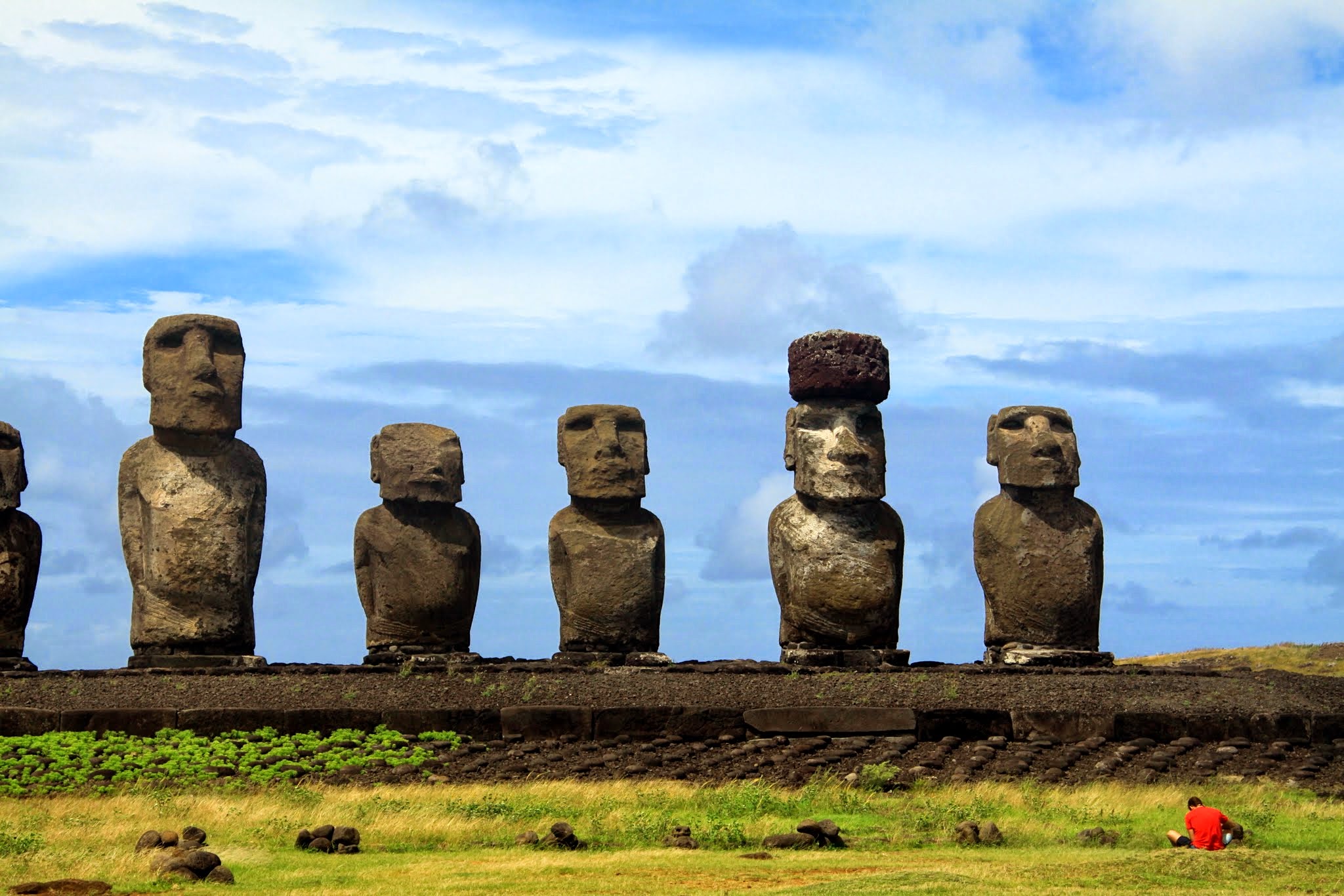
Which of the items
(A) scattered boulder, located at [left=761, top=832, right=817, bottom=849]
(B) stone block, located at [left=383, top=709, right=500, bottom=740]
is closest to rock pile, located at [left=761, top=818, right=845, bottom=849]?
(A) scattered boulder, located at [left=761, top=832, right=817, bottom=849]

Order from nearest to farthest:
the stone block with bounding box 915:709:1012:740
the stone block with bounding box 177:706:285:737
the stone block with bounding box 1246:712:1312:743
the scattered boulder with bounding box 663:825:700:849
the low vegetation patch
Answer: the scattered boulder with bounding box 663:825:700:849
the low vegetation patch
the stone block with bounding box 177:706:285:737
the stone block with bounding box 915:709:1012:740
the stone block with bounding box 1246:712:1312:743

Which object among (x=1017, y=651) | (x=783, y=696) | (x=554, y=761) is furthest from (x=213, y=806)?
(x=1017, y=651)

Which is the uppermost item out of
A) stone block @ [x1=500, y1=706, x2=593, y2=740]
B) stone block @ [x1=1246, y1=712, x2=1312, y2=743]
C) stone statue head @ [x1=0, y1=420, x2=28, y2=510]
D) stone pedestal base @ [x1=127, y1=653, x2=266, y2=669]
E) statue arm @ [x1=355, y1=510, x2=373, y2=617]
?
stone statue head @ [x1=0, y1=420, x2=28, y2=510]

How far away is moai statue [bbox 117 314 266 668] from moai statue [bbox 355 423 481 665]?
4.17 feet

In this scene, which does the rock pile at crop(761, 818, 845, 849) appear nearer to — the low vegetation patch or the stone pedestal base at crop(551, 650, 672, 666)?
the low vegetation patch

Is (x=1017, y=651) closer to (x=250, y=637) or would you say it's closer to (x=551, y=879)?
(x=250, y=637)

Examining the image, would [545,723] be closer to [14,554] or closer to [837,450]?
[837,450]

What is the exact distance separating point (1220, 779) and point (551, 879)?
22.9 feet

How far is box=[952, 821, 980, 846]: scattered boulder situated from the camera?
13.2m

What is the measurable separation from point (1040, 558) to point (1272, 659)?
43.7ft

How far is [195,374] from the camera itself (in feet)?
64.8

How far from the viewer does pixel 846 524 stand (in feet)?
65.4

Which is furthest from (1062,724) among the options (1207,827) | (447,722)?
(447,722)

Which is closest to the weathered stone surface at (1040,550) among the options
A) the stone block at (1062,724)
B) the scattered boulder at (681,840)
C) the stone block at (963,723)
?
the stone block at (1062,724)
